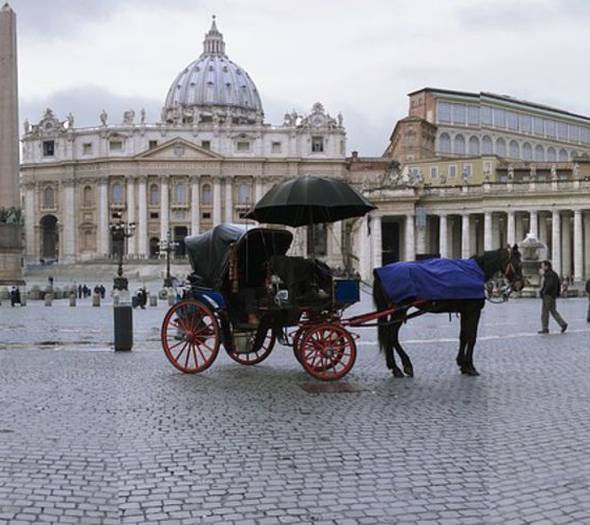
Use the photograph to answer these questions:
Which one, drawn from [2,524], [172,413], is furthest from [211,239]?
[2,524]

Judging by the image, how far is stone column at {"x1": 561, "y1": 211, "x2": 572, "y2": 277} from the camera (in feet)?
193

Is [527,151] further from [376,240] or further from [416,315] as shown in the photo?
[416,315]

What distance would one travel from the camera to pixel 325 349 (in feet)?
37.2

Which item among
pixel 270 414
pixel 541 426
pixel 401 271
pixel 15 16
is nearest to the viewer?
pixel 541 426

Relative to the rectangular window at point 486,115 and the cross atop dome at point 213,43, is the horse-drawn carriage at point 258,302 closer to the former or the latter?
the rectangular window at point 486,115

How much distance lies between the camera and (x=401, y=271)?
1186cm

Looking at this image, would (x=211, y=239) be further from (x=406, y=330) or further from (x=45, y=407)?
(x=406, y=330)

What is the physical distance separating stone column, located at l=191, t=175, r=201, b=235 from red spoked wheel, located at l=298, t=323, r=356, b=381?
9160 centimetres

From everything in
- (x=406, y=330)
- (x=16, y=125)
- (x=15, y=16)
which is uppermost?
(x=15, y=16)

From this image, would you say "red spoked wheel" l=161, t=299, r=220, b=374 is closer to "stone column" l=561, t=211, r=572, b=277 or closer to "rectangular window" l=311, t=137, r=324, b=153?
"stone column" l=561, t=211, r=572, b=277

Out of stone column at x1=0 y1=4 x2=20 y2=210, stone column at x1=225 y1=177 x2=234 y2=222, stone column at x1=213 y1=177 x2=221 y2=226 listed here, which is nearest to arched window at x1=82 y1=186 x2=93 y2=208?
stone column at x1=213 y1=177 x2=221 y2=226

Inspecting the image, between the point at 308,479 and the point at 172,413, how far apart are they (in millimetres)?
2983

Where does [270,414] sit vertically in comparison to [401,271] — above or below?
below

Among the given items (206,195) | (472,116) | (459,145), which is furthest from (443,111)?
(206,195)
